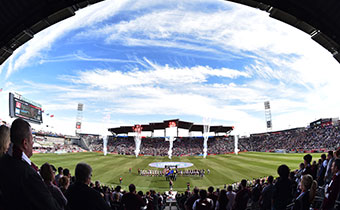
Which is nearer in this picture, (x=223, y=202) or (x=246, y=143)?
(x=223, y=202)

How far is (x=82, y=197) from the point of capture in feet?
9.29

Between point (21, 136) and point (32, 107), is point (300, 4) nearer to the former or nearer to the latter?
point (21, 136)

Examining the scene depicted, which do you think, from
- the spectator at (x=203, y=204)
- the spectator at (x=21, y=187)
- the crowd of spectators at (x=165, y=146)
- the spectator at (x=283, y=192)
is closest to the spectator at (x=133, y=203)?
the spectator at (x=203, y=204)

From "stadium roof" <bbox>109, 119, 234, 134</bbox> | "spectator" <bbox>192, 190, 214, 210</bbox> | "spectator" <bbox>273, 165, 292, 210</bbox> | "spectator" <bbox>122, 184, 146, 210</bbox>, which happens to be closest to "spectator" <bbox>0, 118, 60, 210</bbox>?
"spectator" <bbox>122, 184, 146, 210</bbox>

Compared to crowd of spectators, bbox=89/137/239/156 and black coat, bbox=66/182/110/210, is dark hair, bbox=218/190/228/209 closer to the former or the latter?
black coat, bbox=66/182/110/210

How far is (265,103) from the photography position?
359 ft

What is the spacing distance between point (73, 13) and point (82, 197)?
8428mm

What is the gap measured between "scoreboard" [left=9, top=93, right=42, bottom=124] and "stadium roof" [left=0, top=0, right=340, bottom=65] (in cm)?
6326

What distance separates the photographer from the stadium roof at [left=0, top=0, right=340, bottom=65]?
7305mm

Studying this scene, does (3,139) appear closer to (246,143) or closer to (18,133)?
(18,133)

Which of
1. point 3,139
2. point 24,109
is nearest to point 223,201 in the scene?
point 3,139

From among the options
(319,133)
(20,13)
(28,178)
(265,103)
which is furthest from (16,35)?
(265,103)

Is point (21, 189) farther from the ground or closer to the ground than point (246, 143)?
farther from the ground

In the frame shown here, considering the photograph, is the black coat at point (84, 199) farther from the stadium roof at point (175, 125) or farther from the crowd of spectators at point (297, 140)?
the crowd of spectators at point (297, 140)
